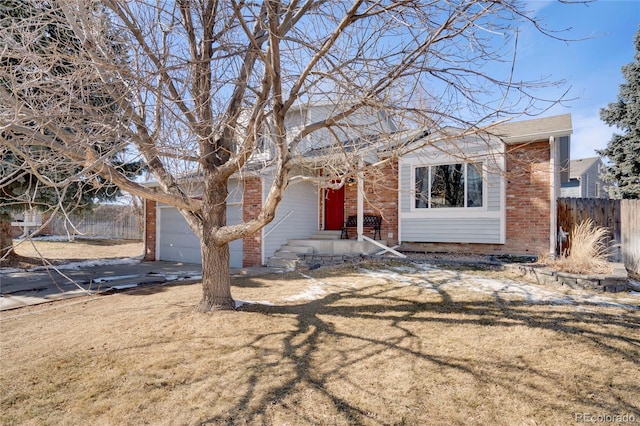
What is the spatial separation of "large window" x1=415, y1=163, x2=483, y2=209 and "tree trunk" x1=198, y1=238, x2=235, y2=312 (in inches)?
252

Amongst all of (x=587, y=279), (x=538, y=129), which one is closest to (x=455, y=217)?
(x=538, y=129)

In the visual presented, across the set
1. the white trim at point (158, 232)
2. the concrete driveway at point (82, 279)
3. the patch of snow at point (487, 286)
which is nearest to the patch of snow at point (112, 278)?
the concrete driveway at point (82, 279)

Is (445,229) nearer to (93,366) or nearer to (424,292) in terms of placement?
(424,292)

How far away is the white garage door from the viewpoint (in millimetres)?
12071

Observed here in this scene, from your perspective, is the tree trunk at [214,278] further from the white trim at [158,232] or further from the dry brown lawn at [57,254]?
the dry brown lawn at [57,254]

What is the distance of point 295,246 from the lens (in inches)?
441

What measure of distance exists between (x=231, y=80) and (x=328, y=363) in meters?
3.41

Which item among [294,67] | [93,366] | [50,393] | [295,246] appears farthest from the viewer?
[295,246]

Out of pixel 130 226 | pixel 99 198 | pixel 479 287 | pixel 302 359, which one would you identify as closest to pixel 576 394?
pixel 302 359

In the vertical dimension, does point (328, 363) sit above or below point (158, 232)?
below

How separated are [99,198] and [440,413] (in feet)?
39.4

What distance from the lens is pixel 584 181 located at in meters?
23.9

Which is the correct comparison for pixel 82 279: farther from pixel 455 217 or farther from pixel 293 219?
pixel 455 217

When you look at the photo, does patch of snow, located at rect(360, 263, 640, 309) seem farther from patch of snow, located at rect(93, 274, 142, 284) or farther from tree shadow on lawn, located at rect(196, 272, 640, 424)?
patch of snow, located at rect(93, 274, 142, 284)
